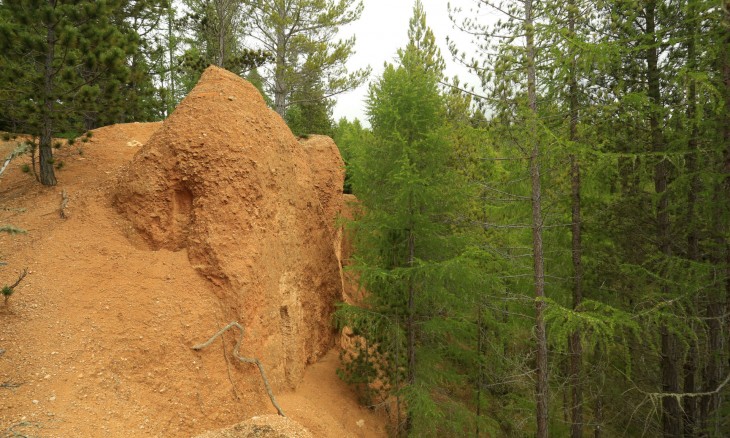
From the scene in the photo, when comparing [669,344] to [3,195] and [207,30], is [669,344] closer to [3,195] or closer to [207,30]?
[3,195]

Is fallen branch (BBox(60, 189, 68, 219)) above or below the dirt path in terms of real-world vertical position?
above

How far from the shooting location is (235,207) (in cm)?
830

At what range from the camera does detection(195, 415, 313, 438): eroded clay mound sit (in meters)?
5.84

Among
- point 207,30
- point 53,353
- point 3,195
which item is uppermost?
point 207,30

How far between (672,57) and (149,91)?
11.9 m

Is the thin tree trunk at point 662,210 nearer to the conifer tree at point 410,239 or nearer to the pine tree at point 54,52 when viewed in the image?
the conifer tree at point 410,239

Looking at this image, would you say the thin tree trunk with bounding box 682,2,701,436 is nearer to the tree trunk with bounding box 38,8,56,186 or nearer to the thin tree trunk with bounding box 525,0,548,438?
the thin tree trunk with bounding box 525,0,548,438

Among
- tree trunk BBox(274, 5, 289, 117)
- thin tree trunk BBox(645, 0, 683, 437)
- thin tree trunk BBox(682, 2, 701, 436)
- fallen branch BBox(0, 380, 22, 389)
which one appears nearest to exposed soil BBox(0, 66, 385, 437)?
fallen branch BBox(0, 380, 22, 389)

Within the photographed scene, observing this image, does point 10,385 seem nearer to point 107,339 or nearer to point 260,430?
point 107,339

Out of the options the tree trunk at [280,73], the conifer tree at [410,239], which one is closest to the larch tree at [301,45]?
the tree trunk at [280,73]

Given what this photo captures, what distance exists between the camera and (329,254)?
11188 mm

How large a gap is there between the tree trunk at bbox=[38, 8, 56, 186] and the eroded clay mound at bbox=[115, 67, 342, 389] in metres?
2.37

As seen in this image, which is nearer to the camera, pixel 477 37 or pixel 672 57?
pixel 477 37

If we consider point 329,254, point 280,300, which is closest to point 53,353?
point 280,300
